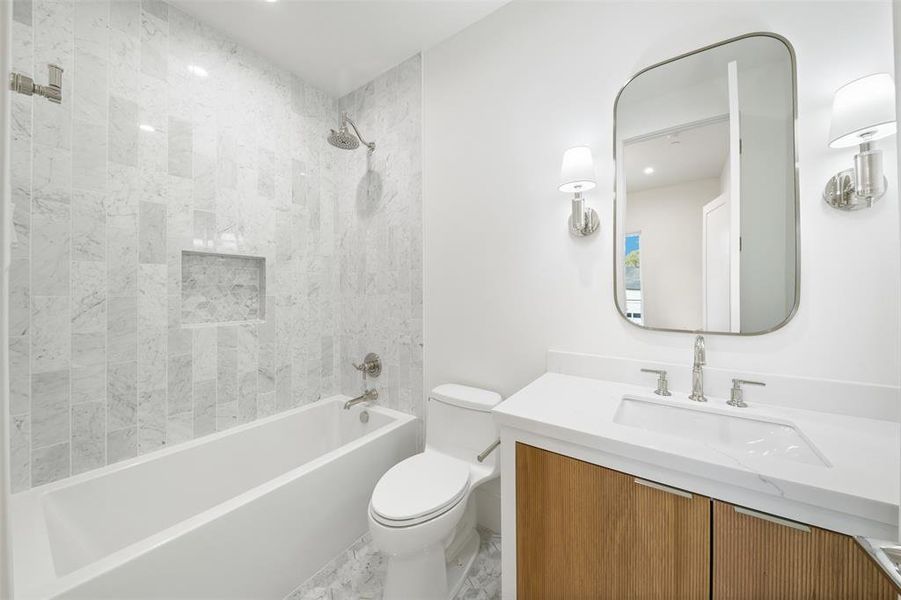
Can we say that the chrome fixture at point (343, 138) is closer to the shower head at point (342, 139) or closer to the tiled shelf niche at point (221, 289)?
the shower head at point (342, 139)

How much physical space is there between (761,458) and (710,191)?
34.4 inches

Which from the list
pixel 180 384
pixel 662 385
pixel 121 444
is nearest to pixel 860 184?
pixel 662 385

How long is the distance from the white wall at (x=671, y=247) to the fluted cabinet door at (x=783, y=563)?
0.67m

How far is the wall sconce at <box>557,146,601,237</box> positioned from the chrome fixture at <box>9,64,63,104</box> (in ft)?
4.84

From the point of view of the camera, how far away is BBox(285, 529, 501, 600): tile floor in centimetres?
133

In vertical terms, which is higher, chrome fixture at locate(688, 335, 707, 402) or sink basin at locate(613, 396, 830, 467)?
chrome fixture at locate(688, 335, 707, 402)

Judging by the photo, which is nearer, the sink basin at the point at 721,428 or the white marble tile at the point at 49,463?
the sink basin at the point at 721,428

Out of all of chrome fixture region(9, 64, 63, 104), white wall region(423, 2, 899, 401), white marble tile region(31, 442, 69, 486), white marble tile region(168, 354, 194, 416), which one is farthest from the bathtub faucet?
chrome fixture region(9, 64, 63, 104)

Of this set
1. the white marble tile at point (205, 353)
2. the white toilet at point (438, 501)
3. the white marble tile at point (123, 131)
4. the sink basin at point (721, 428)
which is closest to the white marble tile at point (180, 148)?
the white marble tile at point (123, 131)

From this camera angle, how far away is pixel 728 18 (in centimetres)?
114

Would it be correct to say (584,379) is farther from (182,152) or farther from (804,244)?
(182,152)

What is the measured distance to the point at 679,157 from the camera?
1.23 m

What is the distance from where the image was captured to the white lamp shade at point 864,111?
857 millimetres

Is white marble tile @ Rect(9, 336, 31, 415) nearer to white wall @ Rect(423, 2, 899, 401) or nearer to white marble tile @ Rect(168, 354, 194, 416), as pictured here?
white marble tile @ Rect(168, 354, 194, 416)
